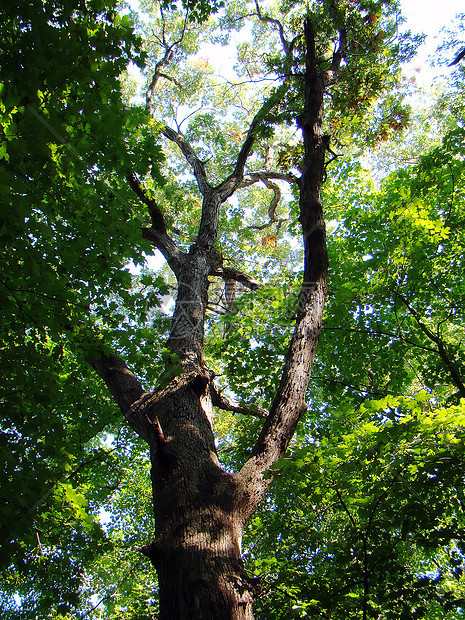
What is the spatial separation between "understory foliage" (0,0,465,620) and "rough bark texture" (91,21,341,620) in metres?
0.28

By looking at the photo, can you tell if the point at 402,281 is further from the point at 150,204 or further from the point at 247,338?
the point at 150,204

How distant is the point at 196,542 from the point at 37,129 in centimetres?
274

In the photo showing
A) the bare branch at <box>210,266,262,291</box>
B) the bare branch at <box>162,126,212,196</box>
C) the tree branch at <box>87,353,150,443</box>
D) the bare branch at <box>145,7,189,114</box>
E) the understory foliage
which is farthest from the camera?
the bare branch at <box>145,7,189,114</box>

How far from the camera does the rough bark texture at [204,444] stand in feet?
6.55

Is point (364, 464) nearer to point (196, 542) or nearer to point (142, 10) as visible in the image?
point (196, 542)

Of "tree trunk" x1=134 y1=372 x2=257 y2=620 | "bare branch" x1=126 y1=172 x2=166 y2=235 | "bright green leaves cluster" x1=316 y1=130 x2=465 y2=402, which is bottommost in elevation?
"tree trunk" x1=134 y1=372 x2=257 y2=620

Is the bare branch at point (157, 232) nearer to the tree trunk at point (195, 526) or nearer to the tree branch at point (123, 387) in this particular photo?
the tree branch at point (123, 387)

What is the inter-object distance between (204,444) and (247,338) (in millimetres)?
3180

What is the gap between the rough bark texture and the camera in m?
2.00

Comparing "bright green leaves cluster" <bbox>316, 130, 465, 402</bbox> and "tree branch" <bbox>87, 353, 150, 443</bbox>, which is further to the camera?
"bright green leaves cluster" <bbox>316, 130, 465, 402</bbox>

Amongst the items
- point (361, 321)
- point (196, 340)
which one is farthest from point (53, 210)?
point (361, 321)

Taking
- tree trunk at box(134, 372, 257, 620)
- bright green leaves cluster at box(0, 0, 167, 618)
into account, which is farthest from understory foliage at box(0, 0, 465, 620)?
tree trunk at box(134, 372, 257, 620)

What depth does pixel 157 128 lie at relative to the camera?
7508 mm

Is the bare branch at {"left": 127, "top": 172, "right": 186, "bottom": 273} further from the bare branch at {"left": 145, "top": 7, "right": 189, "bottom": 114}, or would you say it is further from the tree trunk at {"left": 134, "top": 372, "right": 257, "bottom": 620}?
the bare branch at {"left": 145, "top": 7, "right": 189, "bottom": 114}
